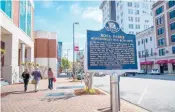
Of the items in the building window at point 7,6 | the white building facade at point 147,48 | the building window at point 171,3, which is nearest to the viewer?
the building window at point 7,6

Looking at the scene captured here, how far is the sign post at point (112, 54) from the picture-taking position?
689 centimetres

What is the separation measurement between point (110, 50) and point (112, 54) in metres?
0.17

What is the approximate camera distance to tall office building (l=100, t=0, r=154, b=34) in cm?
8150

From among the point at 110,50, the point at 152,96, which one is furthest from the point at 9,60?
the point at 110,50

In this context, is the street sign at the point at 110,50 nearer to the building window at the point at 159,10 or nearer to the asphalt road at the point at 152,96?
the asphalt road at the point at 152,96

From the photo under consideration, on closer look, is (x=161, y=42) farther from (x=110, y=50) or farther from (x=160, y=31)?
(x=110, y=50)

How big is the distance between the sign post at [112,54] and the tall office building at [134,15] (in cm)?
7406

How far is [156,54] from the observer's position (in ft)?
165

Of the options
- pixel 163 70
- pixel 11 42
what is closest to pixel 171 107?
pixel 11 42

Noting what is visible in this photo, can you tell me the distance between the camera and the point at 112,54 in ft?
23.4

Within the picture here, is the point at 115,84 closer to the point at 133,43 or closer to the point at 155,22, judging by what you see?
the point at 133,43

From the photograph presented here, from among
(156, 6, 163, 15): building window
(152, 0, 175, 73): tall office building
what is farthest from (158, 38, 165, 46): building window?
(156, 6, 163, 15): building window

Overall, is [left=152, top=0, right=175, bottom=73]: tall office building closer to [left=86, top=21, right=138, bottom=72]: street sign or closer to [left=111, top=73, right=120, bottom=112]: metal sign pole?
[left=86, top=21, right=138, bottom=72]: street sign

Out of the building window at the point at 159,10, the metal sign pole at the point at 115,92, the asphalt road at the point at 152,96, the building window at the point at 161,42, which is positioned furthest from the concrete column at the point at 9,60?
the building window at the point at 159,10
